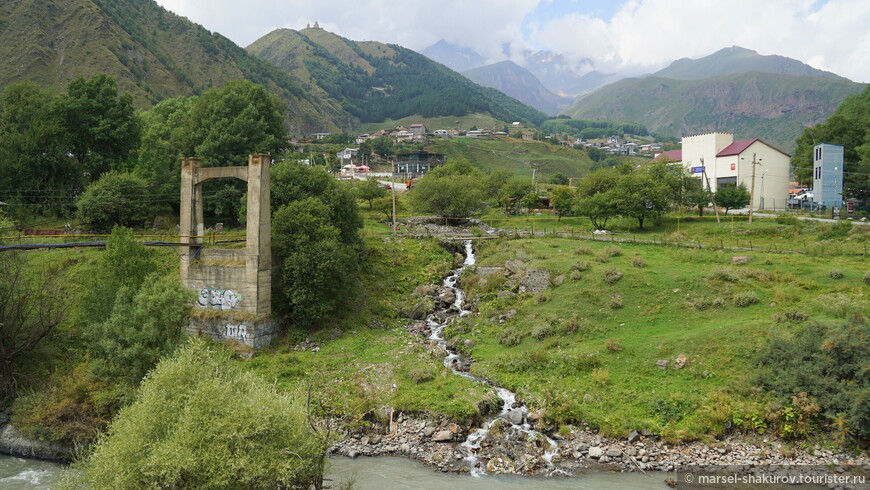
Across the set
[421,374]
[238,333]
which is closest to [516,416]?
[421,374]

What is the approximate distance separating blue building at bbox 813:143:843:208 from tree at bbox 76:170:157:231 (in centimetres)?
7226

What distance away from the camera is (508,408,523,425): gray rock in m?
22.4

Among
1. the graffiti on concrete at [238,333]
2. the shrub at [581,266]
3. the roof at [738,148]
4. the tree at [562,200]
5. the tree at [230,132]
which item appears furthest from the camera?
the roof at [738,148]

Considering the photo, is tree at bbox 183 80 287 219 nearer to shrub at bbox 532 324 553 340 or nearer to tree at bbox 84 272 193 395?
tree at bbox 84 272 193 395

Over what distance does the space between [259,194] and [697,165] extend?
71.2 meters

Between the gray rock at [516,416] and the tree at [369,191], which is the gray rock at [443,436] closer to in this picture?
the gray rock at [516,416]

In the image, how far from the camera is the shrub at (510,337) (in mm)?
30188

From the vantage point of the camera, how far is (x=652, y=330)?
28.1 metres

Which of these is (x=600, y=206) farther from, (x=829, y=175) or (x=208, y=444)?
(x=208, y=444)

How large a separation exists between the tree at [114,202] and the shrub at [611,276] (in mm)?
38749

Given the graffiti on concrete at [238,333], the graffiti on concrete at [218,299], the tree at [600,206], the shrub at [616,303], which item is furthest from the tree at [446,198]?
the graffiti on concrete at [238,333]

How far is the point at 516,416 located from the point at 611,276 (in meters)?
14.7

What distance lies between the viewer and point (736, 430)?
20312 millimetres

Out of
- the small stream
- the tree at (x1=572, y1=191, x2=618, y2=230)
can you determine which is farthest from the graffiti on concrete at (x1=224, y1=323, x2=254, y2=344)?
the tree at (x1=572, y1=191, x2=618, y2=230)
